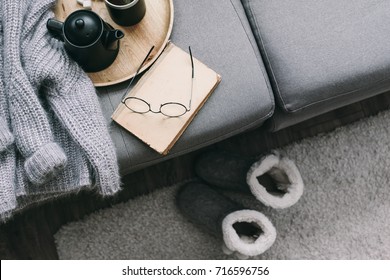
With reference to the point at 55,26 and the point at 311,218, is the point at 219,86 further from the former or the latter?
the point at 311,218

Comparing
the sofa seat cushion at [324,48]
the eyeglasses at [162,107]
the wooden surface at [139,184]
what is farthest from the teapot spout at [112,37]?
the wooden surface at [139,184]

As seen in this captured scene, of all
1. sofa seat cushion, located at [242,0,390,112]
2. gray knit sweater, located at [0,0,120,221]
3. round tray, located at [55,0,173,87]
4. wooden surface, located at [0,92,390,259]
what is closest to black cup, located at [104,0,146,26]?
round tray, located at [55,0,173,87]

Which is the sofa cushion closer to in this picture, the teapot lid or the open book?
the open book

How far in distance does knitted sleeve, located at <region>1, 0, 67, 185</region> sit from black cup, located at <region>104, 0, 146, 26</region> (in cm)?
18

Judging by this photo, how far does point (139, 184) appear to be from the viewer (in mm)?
1204

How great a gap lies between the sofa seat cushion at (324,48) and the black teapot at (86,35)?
1.17 ft

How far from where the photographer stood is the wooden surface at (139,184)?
119cm

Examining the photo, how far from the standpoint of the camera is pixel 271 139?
1.23 m

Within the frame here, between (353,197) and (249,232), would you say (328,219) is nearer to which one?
(353,197)

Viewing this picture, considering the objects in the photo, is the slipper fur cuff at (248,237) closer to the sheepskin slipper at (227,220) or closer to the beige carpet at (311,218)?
the sheepskin slipper at (227,220)

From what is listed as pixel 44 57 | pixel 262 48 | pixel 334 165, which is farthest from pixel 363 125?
pixel 44 57

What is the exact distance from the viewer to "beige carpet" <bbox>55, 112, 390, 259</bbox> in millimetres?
1194

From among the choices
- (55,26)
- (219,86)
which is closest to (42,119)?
(55,26)

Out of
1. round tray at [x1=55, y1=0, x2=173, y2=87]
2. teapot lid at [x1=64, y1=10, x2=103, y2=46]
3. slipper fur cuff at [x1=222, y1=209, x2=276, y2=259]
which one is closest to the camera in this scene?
teapot lid at [x1=64, y1=10, x2=103, y2=46]
